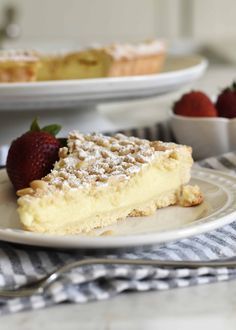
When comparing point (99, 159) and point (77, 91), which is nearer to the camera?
point (99, 159)

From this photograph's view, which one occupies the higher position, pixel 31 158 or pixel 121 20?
pixel 31 158

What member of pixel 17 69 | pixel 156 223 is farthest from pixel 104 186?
pixel 17 69

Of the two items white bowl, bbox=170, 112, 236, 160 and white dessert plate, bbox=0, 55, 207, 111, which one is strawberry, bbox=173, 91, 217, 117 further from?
white dessert plate, bbox=0, 55, 207, 111

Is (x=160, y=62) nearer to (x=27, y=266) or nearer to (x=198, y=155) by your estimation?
(x=198, y=155)

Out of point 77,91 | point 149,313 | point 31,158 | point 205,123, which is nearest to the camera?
point 149,313

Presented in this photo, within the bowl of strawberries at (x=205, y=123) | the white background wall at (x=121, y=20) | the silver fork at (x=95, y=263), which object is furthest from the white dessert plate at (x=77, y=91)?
the white background wall at (x=121, y=20)

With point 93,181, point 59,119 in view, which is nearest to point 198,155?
→ point 59,119

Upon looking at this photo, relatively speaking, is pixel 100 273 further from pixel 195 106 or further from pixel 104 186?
pixel 195 106

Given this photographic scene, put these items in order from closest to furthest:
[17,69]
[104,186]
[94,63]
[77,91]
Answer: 1. [104,186]
2. [77,91]
3. [17,69]
4. [94,63]
